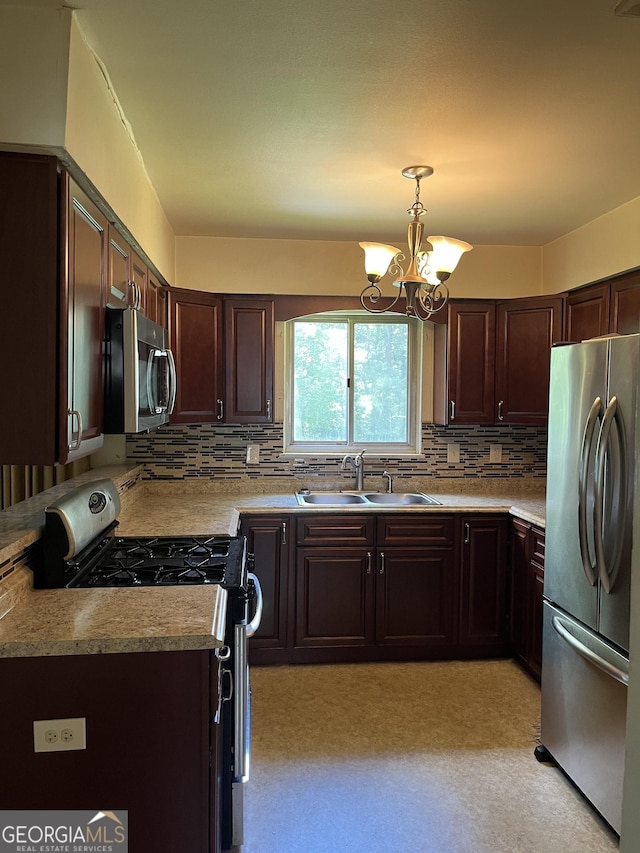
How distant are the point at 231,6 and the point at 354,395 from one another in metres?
2.80

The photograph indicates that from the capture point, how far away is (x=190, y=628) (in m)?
1.62

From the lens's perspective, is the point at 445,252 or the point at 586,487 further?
the point at 445,252

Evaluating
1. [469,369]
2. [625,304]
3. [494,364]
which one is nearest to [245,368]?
[469,369]

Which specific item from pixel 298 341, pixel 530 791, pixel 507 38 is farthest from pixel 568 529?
pixel 298 341

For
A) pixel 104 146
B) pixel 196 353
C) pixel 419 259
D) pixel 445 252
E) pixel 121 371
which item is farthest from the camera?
pixel 196 353

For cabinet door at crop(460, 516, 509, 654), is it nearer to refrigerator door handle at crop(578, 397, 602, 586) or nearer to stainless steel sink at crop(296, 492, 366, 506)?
stainless steel sink at crop(296, 492, 366, 506)

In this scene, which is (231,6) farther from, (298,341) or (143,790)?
(298,341)

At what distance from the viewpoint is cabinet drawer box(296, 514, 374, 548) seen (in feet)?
11.3

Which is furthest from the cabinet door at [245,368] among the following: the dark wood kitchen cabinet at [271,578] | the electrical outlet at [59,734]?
the electrical outlet at [59,734]

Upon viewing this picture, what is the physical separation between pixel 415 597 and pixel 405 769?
3.68 feet

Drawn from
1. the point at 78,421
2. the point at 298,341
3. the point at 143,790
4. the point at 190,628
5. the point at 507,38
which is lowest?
the point at 143,790

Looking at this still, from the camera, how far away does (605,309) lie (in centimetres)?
328

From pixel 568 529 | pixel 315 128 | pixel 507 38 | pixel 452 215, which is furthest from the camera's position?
pixel 452 215

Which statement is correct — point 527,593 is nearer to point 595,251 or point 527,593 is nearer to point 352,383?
point 352,383
